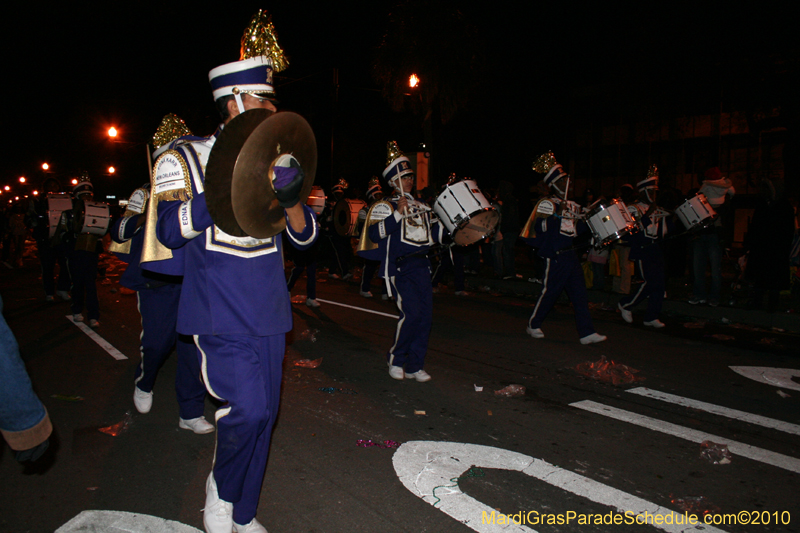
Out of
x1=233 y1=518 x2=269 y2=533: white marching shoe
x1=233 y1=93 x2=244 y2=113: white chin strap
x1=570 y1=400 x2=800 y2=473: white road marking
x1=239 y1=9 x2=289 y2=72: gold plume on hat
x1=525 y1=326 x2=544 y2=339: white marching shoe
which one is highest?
x1=239 y1=9 x2=289 y2=72: gold plume on hat

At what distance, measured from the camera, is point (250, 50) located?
13.1ft

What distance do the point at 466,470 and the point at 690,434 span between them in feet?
6.22

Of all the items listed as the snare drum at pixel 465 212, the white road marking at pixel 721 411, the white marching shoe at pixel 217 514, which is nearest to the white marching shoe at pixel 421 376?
the snare drum at pixel 465 212

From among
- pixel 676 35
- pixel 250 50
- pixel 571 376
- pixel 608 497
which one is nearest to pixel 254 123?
pixel 250 50

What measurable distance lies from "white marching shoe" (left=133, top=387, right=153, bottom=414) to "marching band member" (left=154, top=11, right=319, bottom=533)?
2215 mm

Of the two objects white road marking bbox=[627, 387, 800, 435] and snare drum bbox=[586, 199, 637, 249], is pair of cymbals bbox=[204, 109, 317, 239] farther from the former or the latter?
snare drum bbox=[586, 199, 637, 249]

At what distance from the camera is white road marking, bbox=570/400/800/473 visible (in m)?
3.93

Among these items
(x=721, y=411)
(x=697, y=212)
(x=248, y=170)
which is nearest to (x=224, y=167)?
(x=248, y=170)

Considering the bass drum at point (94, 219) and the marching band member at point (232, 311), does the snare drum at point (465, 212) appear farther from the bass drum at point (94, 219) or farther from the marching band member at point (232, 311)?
the bass drum at point (94, 219)

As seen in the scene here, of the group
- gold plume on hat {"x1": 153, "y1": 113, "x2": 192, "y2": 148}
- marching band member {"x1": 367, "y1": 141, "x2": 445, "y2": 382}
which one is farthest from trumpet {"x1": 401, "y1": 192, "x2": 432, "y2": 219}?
gold plume on hat {"x1": 153, "y1": 113, "x2": 192, "y2": 148}

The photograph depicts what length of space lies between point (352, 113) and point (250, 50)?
33.1 metres

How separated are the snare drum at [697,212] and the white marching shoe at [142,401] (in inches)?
301

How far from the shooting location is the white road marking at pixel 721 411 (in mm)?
4590

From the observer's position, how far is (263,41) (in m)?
4.16
